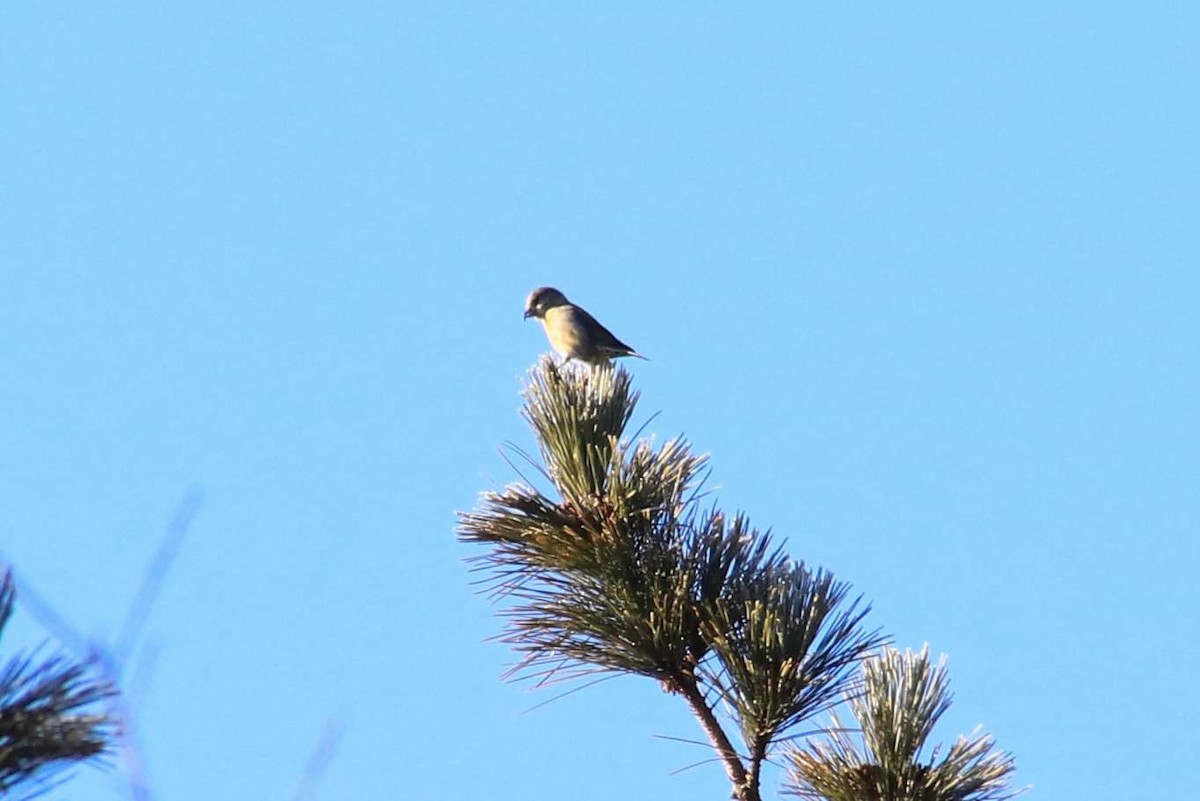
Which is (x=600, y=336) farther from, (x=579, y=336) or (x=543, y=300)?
(x=543, y=300)

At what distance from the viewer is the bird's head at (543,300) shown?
11.2m

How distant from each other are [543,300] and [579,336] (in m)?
1.28

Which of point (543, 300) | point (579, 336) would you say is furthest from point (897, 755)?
point (543, 300)

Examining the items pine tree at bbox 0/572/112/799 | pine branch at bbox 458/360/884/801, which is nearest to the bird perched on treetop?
pine branch at bbox 458/360/884/801

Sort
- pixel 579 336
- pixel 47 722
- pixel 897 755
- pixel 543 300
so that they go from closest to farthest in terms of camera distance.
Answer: pixel 47 722 < pixel 897 755 < pixel 579 336 < pixel 543 300

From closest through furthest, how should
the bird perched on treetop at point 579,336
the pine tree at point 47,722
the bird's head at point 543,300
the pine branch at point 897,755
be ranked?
the pine tree at point 47,722
the pine branch at point 897,755
the bird perched on treetop at point 579,336
the bird's head at point 543,300

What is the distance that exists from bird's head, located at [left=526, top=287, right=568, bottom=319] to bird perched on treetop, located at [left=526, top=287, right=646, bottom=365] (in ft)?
1.02

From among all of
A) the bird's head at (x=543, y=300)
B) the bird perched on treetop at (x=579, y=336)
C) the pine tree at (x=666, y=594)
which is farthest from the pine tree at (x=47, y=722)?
the bird's head at (x=543, y=300)

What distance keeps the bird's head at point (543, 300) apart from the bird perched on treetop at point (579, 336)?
31cm

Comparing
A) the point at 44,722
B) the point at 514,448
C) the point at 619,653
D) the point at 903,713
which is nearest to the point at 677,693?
the point at 619,653

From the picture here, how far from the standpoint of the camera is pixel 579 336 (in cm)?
1002

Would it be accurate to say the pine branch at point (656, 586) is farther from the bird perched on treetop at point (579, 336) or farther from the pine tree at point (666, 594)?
the bird perched on treetop at point (579, 336)

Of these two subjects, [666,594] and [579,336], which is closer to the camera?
[666,594]

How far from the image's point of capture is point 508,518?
4180 millimetres
